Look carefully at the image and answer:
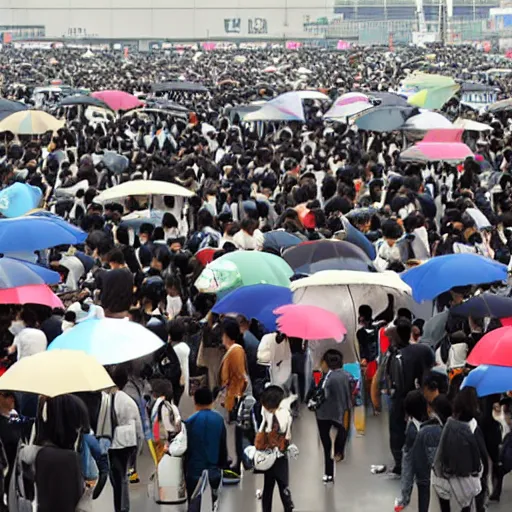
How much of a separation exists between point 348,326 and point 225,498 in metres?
1.62

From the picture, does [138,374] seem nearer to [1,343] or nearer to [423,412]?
[1,343]

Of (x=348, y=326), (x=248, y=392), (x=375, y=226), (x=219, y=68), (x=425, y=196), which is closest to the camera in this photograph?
(x=248, y=392)

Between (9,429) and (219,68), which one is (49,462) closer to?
(9,429)

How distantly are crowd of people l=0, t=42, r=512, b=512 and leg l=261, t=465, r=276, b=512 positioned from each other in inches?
0.5

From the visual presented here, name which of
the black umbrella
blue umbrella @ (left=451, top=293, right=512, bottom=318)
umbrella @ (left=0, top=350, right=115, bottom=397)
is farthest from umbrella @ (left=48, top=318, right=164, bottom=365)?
the black umbrella

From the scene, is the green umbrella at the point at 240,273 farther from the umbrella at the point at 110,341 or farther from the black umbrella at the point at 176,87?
the black umbrella at the point at 176,87

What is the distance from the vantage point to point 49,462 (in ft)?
18.9

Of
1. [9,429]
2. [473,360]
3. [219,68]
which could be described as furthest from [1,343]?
[219,68]

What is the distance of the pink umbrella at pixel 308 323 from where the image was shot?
7.85 meters

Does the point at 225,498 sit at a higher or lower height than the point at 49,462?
lower

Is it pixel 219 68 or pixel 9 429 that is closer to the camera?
pixel 9 429

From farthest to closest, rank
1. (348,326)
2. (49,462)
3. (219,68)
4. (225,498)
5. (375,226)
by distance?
1. (219,68)
2. (375,226)
3. (348,326)
4. (225,498)
5. (49,462)

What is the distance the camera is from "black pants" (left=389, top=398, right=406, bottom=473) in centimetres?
774

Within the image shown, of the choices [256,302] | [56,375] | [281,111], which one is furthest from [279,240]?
[281,111]
